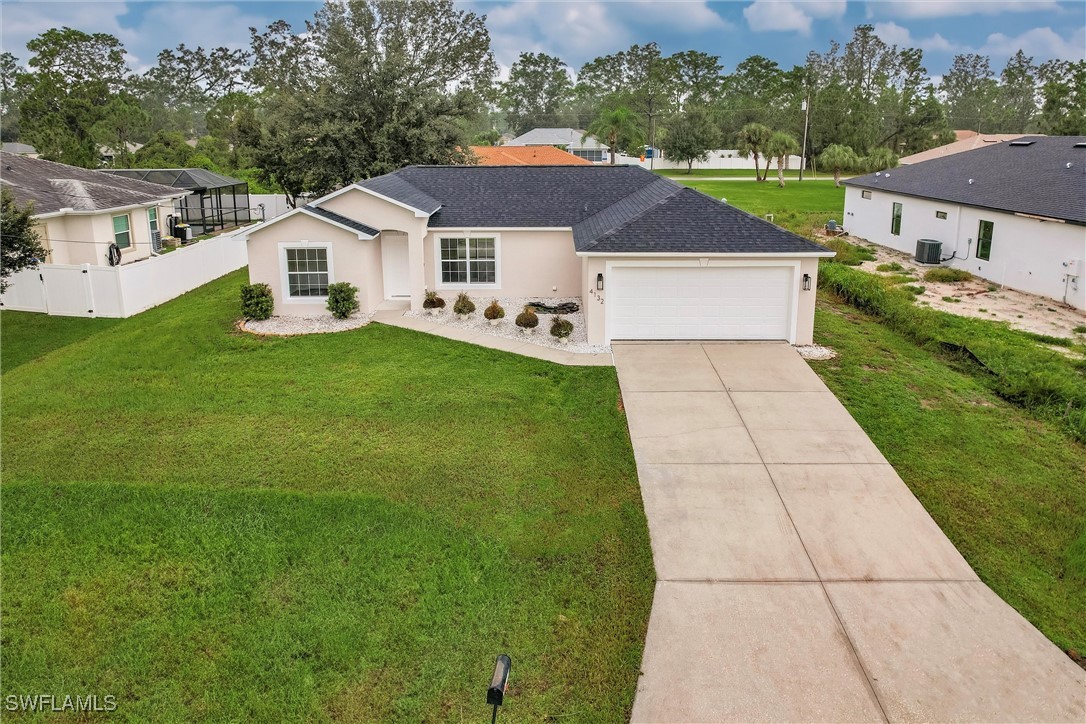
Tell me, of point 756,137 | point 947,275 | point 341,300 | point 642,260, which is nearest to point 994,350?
point 642,260

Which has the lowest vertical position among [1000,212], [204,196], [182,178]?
[1000,212]

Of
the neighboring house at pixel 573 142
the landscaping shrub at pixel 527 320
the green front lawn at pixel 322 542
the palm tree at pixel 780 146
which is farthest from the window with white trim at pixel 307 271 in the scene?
the neighboring house at pixel 573 142

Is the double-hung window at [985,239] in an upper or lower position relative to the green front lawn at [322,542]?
upper

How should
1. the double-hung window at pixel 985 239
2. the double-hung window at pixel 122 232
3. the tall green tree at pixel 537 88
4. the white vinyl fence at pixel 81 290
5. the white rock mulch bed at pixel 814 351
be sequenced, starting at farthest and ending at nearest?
the tall green tree at pixel 537 88
the double-hung window at pixel 122 232
the double-hung window at pixel 985 239
the white vinyl fence at pixel 81 290
the white rock mulch bed at pixel 814 351

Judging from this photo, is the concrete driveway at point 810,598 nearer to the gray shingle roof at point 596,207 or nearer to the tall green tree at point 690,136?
the gray shingle roof at point 596,207

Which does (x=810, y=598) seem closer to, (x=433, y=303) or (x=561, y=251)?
(x=433, y=303)

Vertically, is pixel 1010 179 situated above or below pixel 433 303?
above
